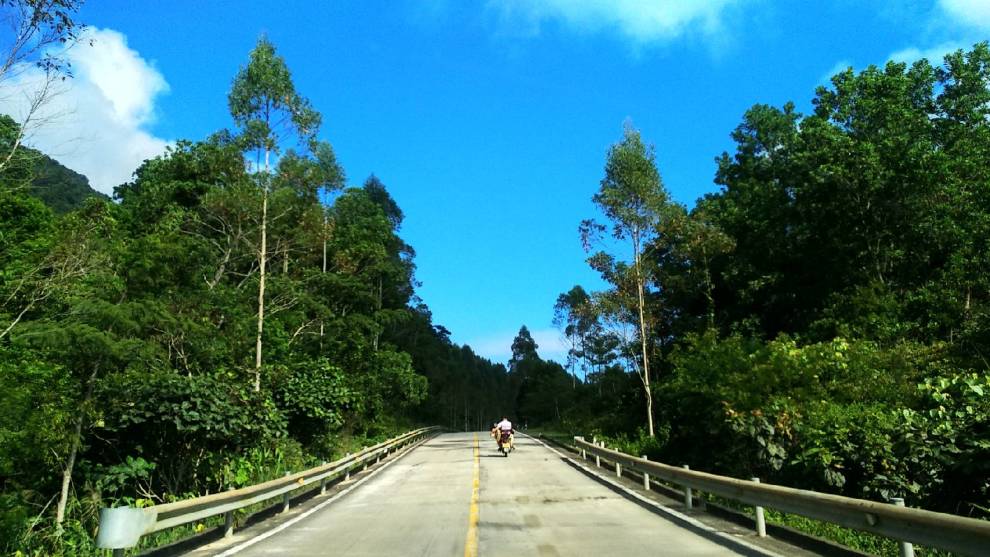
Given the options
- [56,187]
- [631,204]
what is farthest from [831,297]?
[56,187]

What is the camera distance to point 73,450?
14062mm

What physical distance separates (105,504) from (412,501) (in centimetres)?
672

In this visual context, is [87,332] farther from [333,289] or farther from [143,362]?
[333,289]

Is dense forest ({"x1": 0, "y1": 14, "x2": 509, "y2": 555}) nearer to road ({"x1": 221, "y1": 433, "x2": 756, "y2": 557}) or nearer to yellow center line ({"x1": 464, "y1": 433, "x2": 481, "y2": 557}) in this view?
road ({"x1": 221, "y1": 433, "x2": 756, "y2": 557})

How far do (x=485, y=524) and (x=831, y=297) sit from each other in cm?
2637

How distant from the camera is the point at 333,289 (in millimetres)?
41031

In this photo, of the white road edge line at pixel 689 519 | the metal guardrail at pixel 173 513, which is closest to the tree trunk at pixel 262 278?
the metal guardrail at pixel 173 513

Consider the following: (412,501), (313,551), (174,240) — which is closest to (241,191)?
(174,240)

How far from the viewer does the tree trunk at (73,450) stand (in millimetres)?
13864

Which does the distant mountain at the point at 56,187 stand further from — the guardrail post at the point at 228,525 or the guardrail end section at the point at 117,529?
the guardrail end section at the point at 117,529

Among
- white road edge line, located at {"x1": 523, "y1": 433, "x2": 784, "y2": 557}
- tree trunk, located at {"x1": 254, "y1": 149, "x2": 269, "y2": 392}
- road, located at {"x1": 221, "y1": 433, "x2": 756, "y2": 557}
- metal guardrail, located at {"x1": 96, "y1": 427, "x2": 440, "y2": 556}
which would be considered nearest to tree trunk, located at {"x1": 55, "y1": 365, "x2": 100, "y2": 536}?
metal guardrail, located at {"x1": 96, "y1": 427, "x2": 440, "y2": 556}

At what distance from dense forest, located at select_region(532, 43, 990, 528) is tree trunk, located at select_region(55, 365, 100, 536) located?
14.2 m

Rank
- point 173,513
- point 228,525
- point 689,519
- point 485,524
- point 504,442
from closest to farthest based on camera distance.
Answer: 1. point 173,513
2. point 228,525
3. point 689,519
4. point 485,524
5. point 504,442

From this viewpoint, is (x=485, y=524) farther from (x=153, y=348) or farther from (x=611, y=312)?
(x=611, y=312)
